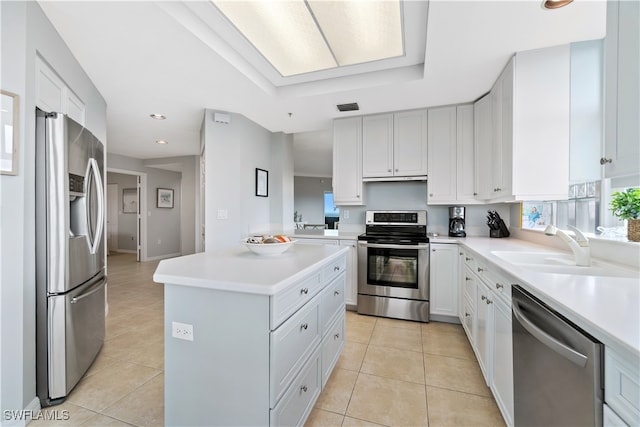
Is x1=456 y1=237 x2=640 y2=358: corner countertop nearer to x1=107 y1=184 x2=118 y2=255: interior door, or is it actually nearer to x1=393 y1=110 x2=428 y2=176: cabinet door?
x1=393 y1=110 x2=428 y2=176: cabinet door

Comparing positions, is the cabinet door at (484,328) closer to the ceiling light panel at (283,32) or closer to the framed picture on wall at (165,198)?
the ceiling light panel at (283,32)

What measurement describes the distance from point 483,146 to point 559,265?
1588mm

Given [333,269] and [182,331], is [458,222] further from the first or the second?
[182,331]

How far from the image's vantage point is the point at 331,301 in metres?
1.88

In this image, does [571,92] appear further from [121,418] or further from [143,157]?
[143,157]

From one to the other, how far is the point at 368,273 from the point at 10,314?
280 centimetres

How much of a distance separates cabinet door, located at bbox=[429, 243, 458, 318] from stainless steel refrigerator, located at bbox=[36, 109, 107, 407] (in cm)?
307

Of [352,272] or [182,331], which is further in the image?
[352,272]

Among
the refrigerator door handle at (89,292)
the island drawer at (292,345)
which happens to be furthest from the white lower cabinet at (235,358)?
the refrigerator door handle at (89,292)

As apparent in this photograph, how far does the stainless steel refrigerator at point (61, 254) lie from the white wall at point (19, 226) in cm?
5

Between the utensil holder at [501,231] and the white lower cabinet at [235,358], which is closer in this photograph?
the white lower cabinet at [235,358]

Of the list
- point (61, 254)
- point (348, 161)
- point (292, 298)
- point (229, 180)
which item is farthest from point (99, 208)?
point (348, 161)

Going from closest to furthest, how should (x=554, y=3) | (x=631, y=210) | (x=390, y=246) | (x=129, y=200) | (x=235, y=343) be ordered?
(x=235, y=343) → (x=631, y=210) → (x=554, y=3) → (x=390, y=246) → (x=129, y=200)

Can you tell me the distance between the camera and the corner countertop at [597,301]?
2.27ft
